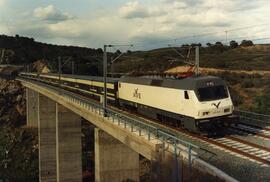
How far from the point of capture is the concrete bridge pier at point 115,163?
3581 cm

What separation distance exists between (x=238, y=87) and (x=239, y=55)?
135 feet

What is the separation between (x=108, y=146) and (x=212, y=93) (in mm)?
13105

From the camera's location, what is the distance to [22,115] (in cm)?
10856

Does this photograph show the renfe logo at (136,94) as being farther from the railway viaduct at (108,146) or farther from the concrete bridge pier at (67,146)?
the concrete bridge pier at (67,146)

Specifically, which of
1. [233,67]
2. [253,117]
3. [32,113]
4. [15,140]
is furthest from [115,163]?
[32,113]

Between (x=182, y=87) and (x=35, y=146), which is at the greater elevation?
(x=182, y=87)

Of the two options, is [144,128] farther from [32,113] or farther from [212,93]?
[32,113]

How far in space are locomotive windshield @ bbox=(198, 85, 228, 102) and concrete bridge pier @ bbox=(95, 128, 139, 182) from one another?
1076 centimetres

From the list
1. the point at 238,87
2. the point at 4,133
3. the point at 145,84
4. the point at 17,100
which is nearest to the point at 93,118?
the point at 145,84

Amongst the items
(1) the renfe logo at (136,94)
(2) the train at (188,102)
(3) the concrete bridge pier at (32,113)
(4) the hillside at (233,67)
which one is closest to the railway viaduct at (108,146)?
(2) the train at (188,102)

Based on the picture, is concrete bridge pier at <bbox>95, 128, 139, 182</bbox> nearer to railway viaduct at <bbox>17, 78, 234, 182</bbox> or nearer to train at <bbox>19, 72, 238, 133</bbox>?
railway viaduct at <bbox>17, 78, 234, 182</bbox>

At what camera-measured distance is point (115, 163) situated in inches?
1427

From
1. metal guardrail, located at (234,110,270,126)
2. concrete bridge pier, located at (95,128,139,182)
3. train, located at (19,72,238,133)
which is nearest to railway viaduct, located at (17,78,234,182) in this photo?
concrete bridge pier, located at (95,128,139,182)

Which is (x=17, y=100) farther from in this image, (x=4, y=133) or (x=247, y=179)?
(x=247, y=179)
